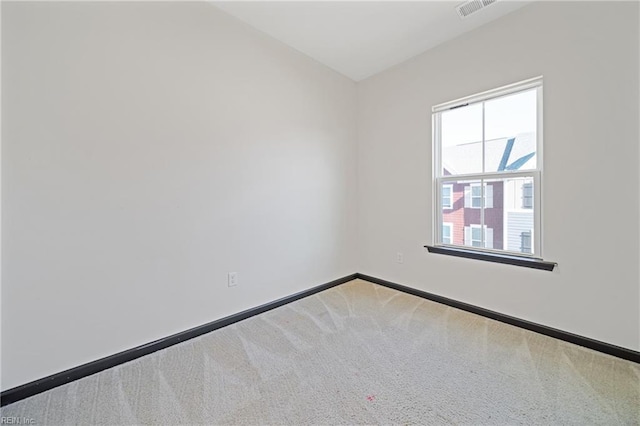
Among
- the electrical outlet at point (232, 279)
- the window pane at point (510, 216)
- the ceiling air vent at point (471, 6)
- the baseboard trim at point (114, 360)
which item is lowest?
the baseboard trim at point (114, 360)

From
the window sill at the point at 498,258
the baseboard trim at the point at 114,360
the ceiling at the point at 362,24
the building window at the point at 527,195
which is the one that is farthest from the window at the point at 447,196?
the baseboard trim at the point at 114,360

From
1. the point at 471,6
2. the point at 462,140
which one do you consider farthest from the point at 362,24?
the point at 462,140

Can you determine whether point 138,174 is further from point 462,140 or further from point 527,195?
point 527,195

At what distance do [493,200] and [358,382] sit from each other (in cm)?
195

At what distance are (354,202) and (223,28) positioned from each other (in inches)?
90.1

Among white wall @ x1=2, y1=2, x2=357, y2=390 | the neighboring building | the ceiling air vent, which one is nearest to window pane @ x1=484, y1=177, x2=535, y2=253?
the neighboring building

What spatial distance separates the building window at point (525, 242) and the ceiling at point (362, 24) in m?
1.84

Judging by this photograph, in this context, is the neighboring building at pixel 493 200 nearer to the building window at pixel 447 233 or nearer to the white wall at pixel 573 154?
the building window at pixel 447 233

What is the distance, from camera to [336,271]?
330 centimetres

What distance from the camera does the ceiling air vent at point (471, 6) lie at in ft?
6.81

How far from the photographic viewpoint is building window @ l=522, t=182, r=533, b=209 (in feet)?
7.18

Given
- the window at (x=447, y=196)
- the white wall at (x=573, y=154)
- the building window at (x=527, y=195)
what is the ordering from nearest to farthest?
the white wall at (x=573, y=154), the building window at (x=527, y=195), the window at (x=447, y=196)

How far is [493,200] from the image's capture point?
2.42m

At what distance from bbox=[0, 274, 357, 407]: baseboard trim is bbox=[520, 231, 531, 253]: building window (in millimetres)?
2249
